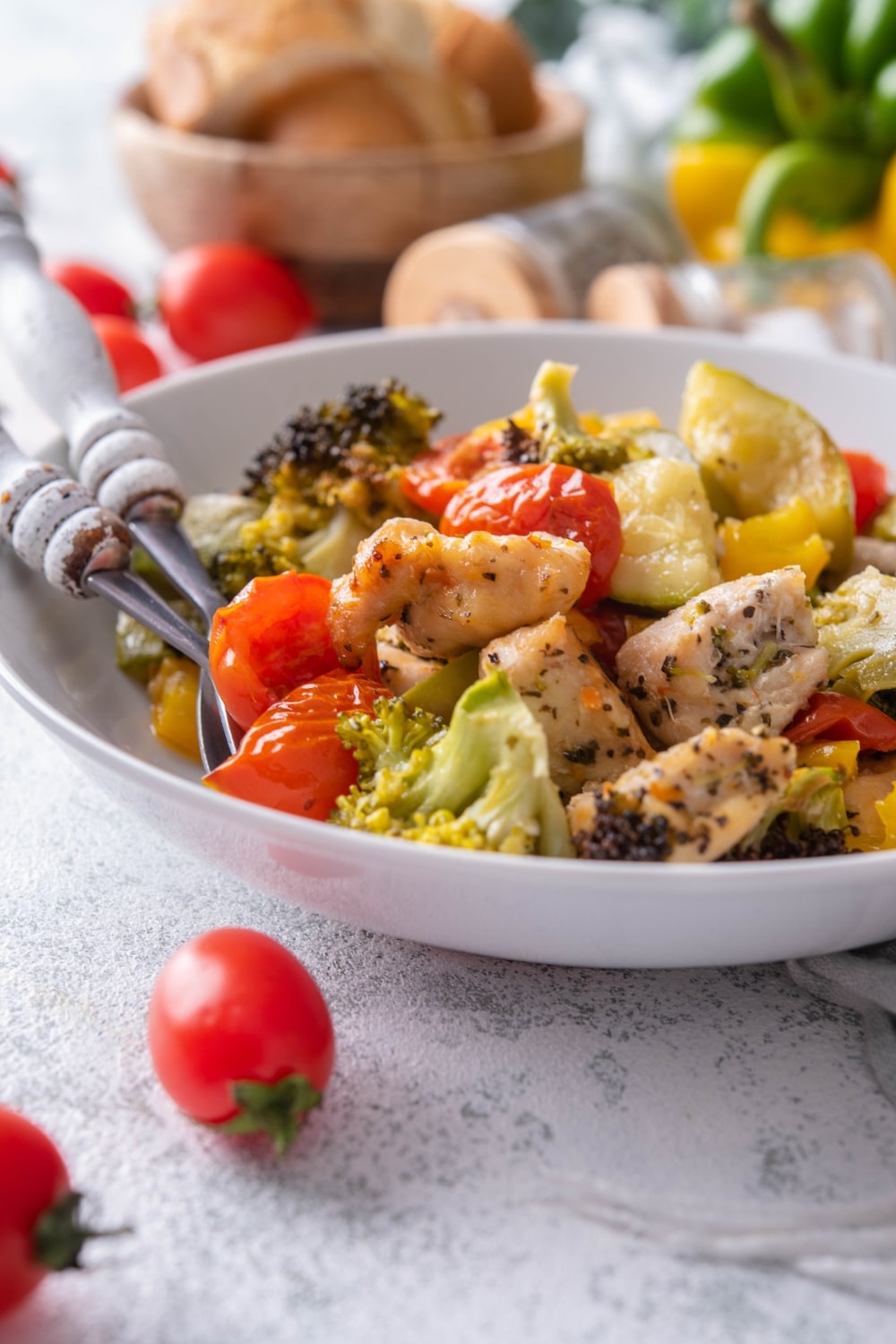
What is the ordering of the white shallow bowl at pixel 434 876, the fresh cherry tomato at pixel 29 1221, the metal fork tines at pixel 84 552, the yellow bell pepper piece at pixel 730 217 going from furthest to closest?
the yellow bell pepper piece at pixel 730 217, the metal fork tines at pixel 84 552, the white shallow bowl at pixel 434 876, the fresh cherry tomato at pixel 29 1221

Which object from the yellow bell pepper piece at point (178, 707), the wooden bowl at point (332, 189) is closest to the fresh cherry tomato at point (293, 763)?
the yellow bell pepper piece at point (178, 707)

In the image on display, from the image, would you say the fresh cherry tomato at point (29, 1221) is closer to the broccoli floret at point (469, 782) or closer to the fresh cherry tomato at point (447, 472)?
the broccoli floret at point (469, 782)

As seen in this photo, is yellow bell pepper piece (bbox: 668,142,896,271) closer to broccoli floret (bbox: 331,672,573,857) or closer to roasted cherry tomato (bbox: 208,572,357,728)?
roasted cherry tomato (bbox: 208,572,357,728)

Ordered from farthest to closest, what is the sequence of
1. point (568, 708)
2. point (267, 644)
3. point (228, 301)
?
point (228, 301)
point (267, 644)
point (568, 708)

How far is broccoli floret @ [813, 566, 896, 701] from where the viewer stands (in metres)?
2.38

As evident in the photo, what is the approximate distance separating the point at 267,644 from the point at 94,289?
10.5 feet

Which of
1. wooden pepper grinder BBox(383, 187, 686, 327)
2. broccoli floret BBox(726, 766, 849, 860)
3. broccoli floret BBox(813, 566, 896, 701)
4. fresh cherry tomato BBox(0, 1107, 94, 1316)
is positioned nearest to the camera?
fresh cherry tomato BBox(0, 1107, 94, 1316)

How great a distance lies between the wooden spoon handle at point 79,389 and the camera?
8.96 ft

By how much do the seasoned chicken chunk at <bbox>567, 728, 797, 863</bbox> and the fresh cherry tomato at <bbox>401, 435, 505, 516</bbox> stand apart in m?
0.98

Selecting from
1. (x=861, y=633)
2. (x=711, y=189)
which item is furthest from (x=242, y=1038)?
(x=711, y=189)

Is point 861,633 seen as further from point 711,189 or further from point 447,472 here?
point 711,189

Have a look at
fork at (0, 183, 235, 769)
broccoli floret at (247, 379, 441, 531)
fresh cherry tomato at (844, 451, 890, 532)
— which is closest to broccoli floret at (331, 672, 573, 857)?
fork at (0, 183, 235, 769)

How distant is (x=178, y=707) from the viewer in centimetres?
261

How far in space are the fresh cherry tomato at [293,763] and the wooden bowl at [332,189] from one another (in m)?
3.09
